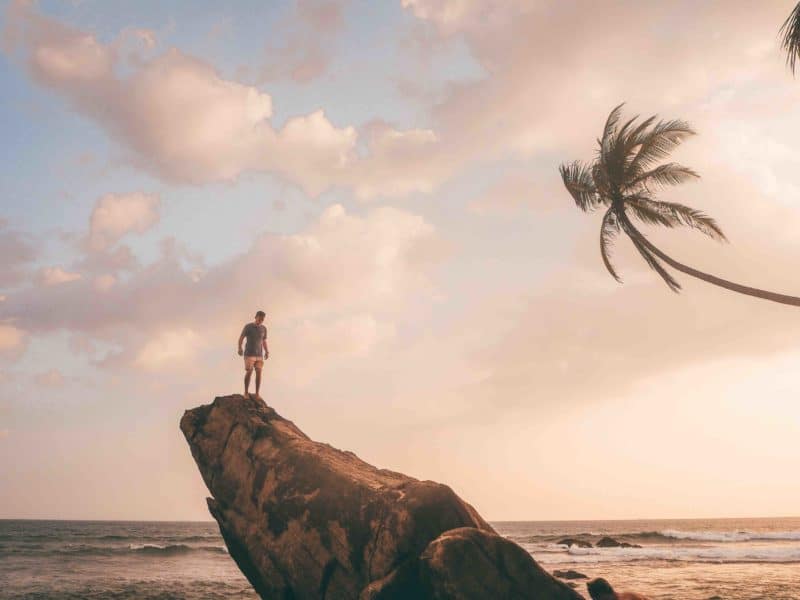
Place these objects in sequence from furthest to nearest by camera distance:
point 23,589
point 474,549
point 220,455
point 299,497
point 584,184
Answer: point 23,589
point 584,184
point 220,455
point 299,497
point 474,549

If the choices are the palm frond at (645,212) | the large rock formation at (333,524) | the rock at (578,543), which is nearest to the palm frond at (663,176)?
the palm frond at (645,212)

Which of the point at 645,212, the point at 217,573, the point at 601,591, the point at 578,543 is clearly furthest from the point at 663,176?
the point at 578,543

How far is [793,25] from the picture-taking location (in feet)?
32.7

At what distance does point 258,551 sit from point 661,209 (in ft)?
45.0

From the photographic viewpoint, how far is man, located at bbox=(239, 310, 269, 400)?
47.7 ft

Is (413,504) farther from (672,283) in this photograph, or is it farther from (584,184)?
(584,184)

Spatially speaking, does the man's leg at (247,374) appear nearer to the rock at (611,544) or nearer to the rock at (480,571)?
the rock at (480,571)

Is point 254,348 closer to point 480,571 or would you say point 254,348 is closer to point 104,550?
point 480,571

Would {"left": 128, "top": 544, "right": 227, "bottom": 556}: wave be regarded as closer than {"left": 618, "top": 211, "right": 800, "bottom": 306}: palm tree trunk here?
No

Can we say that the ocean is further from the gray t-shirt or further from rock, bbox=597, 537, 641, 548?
the gray t-shirt

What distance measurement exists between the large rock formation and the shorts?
2.72 feet

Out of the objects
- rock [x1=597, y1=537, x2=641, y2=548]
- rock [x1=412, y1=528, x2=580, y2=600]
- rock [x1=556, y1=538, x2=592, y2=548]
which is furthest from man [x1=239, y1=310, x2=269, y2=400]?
rock [x1=597, y1=537, x2=641, y2=548]

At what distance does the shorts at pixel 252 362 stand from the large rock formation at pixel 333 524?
83cm

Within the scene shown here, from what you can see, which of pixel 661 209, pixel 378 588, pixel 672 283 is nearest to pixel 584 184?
pixel 661 209
